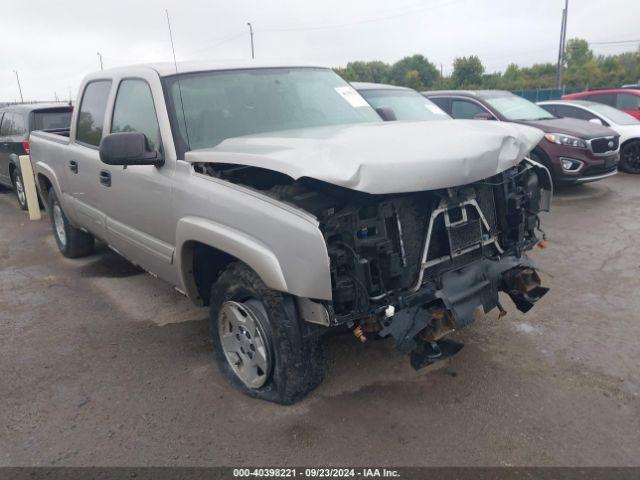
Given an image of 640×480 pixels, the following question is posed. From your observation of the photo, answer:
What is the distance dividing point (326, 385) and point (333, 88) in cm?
234

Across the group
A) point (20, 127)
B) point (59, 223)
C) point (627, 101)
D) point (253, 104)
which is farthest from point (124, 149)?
point (627, 101)

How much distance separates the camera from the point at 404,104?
25.1ft

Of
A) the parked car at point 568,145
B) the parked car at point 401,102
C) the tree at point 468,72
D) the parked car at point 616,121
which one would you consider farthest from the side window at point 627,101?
the tree at point 468,72

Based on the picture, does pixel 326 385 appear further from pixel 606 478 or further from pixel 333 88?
pixel 333 88

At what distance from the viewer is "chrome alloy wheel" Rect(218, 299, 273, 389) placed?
9.67 feet

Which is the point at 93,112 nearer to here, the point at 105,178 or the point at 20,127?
the point at 105,178

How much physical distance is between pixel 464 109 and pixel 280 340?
7.67 metres

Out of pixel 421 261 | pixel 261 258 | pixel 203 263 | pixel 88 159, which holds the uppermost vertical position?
pixel 88 159

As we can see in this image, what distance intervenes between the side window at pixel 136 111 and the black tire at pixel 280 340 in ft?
3.79

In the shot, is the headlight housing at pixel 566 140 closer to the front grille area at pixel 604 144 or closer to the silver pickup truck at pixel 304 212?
the front grille area at pixel 604 144

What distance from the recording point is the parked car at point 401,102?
7.46 m

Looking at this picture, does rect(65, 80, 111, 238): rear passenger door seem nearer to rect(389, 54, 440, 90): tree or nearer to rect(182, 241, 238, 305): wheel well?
rect(182, 241, 238, 305): wheel well

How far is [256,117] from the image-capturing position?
368 cm

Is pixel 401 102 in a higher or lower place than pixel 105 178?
higher
